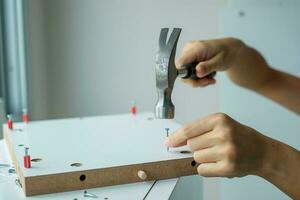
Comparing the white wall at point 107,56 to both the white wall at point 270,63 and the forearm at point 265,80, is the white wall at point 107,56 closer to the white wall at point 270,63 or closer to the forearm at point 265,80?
the white wall at point 270,63

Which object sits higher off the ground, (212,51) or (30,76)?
(212,51)

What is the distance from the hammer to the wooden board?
0.34ft

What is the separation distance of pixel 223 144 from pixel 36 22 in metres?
1.42

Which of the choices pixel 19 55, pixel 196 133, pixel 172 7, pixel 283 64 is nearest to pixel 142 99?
pixel 172 7

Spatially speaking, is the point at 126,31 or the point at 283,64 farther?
the point at 126,31

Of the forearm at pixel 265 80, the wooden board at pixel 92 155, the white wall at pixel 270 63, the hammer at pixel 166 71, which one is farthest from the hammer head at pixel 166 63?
the white wall at pixel 270 63

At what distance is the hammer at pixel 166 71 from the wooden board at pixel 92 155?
0.34 ft

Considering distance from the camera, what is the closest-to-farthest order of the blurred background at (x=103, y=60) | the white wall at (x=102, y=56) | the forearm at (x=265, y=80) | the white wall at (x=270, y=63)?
1. the forearm at (x=265, y=80)
2. the white wall at (x=270, y=63)
3. the blurred background at (x=103, y=60)
4. the white wall at (x=102, y=56)

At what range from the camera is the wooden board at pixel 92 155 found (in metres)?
0.66

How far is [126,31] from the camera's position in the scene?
1.81 m

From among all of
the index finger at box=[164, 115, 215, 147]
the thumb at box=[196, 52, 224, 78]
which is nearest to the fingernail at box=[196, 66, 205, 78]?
the thumb at box=[196, 52, 224, 78]

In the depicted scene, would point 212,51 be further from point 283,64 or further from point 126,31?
point 126,31

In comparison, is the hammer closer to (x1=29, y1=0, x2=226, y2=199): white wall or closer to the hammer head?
the hammer head

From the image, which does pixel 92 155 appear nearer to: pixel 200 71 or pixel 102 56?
pixel 200 71
